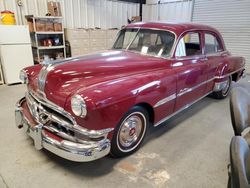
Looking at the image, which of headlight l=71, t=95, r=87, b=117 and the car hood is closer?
headlight l=71, t=95, r=87, b=117

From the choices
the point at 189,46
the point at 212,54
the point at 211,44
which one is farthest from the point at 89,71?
the point at 211,44

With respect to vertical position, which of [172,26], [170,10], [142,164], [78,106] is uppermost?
[170,10]

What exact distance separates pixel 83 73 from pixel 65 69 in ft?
0.64

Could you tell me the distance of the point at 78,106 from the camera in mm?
1677

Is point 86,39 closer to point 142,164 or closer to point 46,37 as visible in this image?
point 46,37

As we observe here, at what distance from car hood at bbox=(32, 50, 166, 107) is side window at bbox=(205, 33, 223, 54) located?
1.29 meters

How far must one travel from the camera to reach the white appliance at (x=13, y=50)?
466cm

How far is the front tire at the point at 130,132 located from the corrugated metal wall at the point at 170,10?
6542 millimetres

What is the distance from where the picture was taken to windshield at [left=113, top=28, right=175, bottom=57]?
269 centimetres

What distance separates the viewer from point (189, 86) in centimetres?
285

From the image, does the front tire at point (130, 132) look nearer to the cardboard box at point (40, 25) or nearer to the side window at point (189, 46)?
the side window at point (189, 46)

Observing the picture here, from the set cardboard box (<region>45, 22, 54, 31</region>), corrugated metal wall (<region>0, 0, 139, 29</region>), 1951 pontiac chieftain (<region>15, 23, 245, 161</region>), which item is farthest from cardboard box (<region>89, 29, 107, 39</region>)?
1951 pontiac chieftain (<region>15, 23, 245, 161</region>)

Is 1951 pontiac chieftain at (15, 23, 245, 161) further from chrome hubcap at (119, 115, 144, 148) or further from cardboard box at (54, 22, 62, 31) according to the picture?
cardboard box at (54, 22, 62, 31)

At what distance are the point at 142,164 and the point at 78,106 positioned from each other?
1.00 metres
